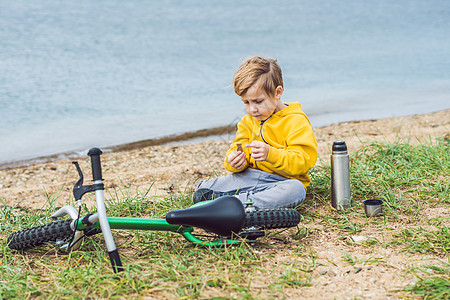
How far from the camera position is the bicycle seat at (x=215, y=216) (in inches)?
101

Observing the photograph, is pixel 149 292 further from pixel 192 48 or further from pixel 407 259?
pixel 192 48

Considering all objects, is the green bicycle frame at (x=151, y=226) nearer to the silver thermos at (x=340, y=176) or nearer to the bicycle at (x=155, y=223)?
the bicycle at (x=155, y=223)

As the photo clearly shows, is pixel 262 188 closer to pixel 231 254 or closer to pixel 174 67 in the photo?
pixel 231 254

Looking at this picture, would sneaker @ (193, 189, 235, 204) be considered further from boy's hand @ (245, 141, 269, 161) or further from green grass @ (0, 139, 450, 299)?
boy's hand @ (245, 141, 269, 161)

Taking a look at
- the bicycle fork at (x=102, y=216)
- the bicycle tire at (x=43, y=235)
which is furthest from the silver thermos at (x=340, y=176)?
the bicycle tire at (x=43, y=235)

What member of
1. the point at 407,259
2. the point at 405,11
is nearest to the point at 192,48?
the point at 407,259

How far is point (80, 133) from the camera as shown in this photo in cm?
971

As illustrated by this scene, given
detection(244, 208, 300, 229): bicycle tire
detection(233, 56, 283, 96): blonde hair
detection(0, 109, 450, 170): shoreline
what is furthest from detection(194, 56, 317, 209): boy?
detection(0, 109, 450, 170): shoreline

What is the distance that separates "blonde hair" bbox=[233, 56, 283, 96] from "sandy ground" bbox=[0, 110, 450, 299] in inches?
42.5

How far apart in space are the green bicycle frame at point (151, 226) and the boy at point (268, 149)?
0.60m

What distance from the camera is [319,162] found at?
5145 millimetres

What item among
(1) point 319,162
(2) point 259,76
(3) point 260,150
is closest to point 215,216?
(3) point 260,150

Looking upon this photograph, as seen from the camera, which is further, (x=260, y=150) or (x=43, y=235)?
(x=260, y=150)

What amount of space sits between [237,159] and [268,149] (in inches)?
12.0
